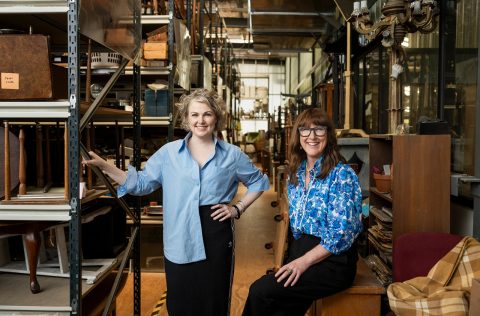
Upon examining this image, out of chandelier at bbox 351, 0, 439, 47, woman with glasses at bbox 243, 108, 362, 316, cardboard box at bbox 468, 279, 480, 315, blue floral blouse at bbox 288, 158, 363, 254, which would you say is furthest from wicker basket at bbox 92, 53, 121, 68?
cardboard box at bbox 468, 279, 480, 315

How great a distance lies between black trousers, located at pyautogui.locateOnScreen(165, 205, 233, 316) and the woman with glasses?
0.19 meters

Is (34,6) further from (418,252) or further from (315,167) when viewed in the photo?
(418,252)

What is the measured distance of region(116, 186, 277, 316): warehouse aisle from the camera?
3.75 metres

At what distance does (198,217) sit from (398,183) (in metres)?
1.31

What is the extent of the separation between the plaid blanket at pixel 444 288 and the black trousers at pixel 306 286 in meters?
0.31

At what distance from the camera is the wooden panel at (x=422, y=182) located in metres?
2.86

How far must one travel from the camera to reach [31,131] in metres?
2.69

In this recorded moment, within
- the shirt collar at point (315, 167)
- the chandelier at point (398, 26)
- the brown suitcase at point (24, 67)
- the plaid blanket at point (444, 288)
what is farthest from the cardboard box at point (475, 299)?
the chandelier at point (398, 26)

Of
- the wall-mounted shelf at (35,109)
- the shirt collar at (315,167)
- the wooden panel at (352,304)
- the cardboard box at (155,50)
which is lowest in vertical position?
the wooden panel at (352,304)

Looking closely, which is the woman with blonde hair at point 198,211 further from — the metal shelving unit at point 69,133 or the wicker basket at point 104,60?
the wicker basket at point 104,60

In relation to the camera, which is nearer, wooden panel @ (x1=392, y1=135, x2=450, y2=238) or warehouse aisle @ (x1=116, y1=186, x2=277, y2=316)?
wooden panel @ (x1=392, y1=135, x2=450, y2=238)

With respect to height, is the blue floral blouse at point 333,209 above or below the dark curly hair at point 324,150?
below

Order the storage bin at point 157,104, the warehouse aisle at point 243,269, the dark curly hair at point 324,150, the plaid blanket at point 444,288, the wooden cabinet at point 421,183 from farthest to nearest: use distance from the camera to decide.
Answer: the storage bin at point 157,104
the warehouse aisle at point 243,269
the wooden cabinet at point 421,183
the dark curly hair at point 324,150
the plaid blanket at point 444,288

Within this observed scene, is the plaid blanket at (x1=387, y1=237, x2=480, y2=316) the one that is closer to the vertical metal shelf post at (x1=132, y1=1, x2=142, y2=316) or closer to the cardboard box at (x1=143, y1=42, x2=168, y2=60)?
the vertical metal shelf post at (x1=132, y1=1, x2=142, y2=316)
